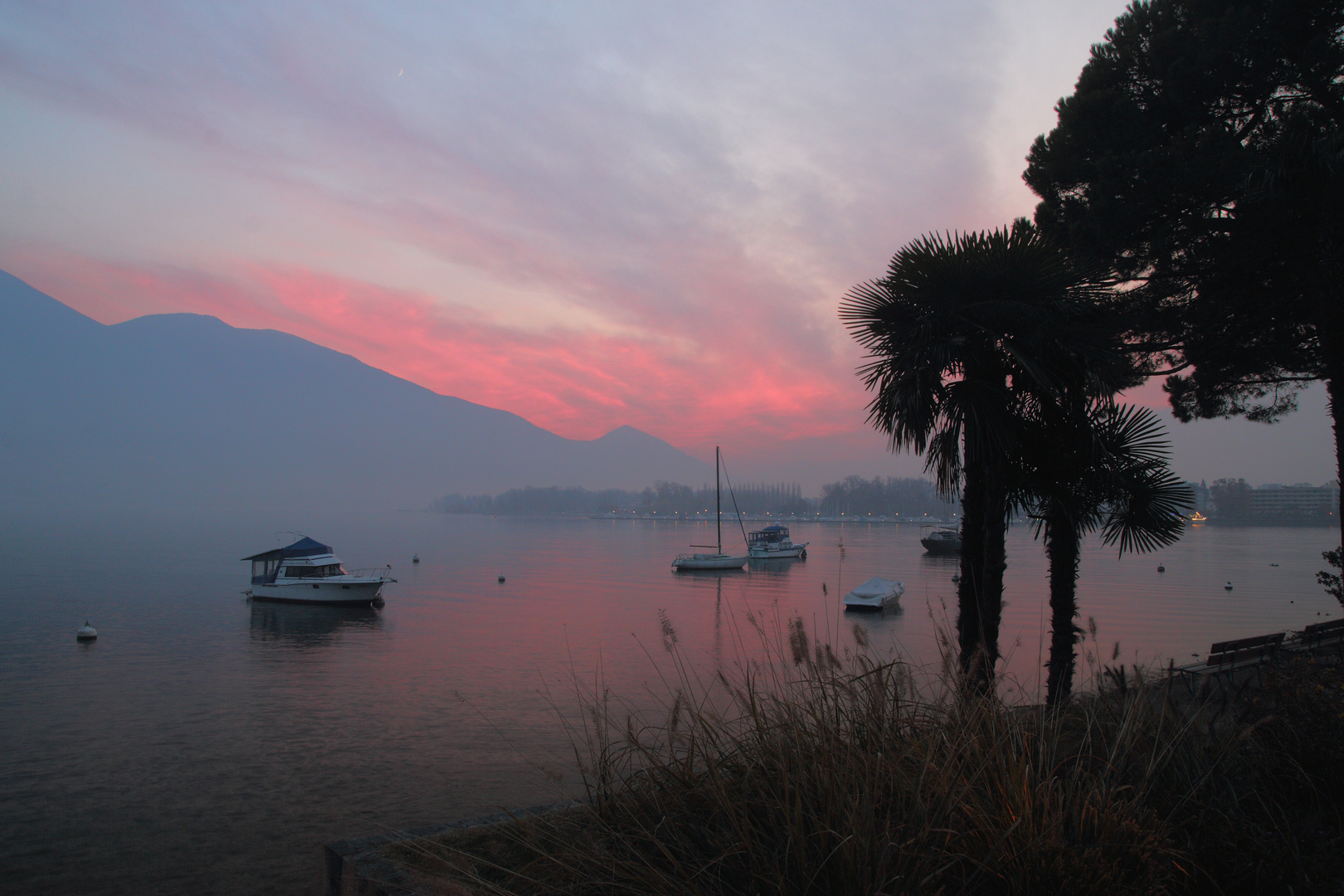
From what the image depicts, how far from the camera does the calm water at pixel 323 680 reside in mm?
10414

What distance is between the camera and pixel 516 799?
11375mm

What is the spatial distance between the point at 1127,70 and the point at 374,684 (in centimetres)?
2162

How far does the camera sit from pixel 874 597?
1398 inches

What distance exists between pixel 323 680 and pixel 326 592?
59.2ft

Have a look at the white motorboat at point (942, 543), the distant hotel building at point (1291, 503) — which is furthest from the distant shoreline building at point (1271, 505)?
the white motorboat at point (942, 543)

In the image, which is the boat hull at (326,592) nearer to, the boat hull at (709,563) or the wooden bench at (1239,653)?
the boat hull at (709,563)

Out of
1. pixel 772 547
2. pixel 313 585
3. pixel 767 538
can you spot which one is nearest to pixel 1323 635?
pixel 313 585

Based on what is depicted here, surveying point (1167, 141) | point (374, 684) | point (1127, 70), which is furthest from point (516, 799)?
point (1127, 70)

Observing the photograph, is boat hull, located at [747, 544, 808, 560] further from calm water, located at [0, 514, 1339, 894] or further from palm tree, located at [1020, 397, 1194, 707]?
palm tree, located at [1020, 397, 1194, 707]

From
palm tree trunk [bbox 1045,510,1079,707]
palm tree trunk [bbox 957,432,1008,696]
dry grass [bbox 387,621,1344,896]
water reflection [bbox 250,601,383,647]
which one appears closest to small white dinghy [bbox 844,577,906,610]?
water reflection [bbox 250,601,383,647]

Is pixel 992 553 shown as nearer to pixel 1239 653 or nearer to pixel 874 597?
pixel 1239 653

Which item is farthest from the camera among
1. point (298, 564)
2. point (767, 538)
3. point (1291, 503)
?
point (1291, 503)

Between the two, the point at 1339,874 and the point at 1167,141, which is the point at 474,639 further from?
the point at 1339,874

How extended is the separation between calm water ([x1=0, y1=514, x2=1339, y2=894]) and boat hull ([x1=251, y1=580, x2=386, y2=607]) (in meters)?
0.88
